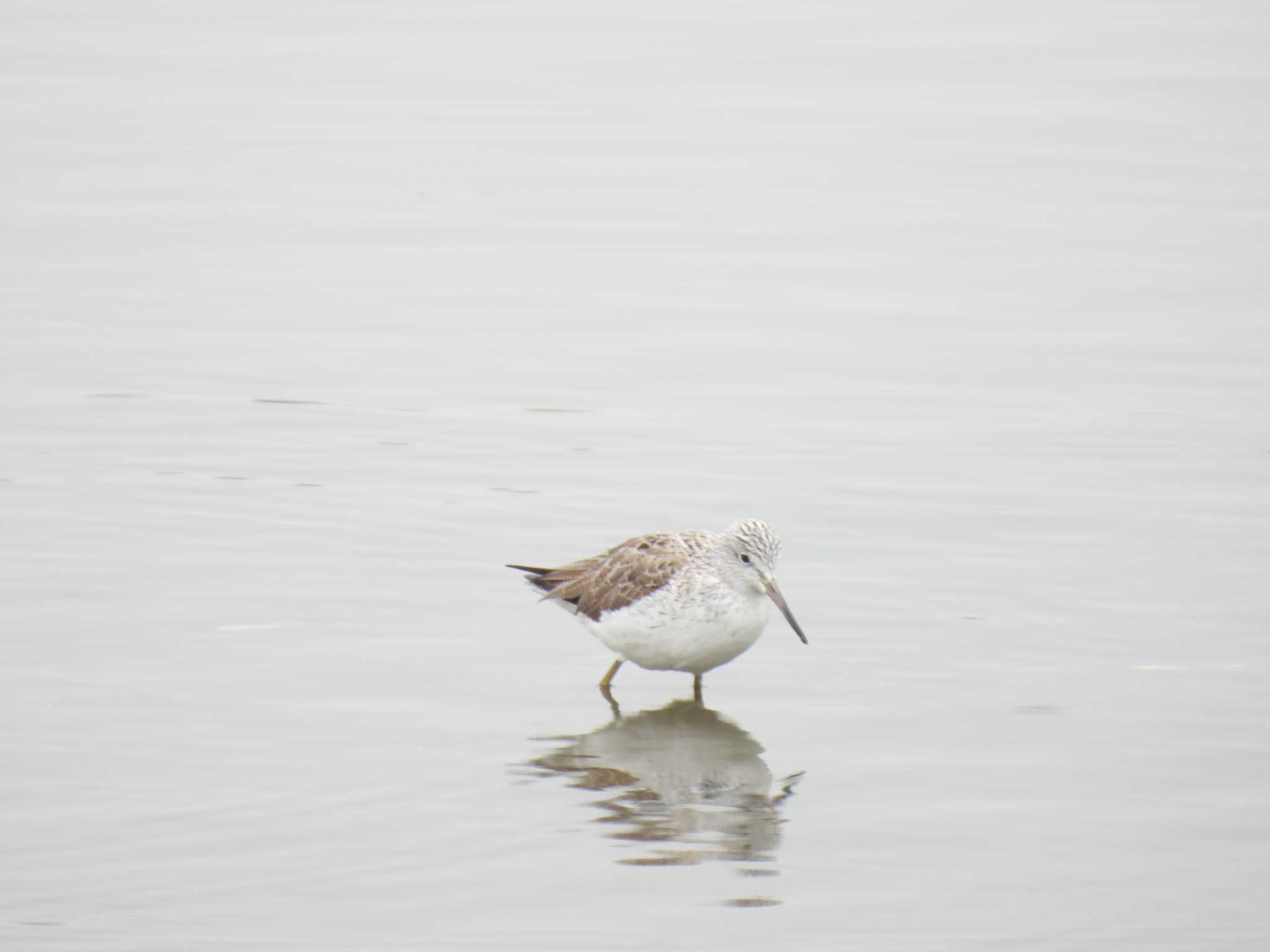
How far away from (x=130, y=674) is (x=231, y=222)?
10319mm

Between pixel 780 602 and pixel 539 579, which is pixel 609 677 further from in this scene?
pixel 780 602

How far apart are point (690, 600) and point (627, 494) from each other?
10.0ft

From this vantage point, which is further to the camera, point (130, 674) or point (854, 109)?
point (854, 109)

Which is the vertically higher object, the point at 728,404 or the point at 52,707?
the point at 728,404

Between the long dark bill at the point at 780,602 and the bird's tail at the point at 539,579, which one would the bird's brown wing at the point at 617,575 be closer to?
the bird's tail at the point at 539,579

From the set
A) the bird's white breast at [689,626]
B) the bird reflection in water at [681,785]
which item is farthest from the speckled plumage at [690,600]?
the bird reflection in water at [681,785]

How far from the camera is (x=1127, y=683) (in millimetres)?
10500

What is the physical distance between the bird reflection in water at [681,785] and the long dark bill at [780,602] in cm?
57

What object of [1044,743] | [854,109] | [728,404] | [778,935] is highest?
[854,109]

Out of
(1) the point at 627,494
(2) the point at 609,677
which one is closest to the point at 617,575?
(2) the point at 609,677

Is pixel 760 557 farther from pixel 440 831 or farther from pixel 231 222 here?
pixel 231 222

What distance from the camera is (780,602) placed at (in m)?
10.4

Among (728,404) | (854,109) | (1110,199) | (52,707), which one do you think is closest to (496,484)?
(728,404)

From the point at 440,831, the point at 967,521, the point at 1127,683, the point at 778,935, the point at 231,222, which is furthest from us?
the point at 231,222
